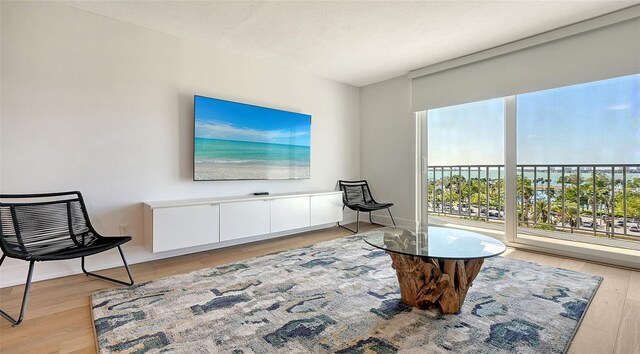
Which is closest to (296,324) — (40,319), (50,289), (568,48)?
(40,319)

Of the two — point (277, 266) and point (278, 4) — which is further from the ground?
point (278, 4)

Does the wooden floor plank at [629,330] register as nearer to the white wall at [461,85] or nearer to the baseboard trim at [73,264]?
the white wall at [461,85]

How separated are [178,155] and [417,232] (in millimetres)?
2574

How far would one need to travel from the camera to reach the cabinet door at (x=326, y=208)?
387cm

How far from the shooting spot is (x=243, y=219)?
10.4ft

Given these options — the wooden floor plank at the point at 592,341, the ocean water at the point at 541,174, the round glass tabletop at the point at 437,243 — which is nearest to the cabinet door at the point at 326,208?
the ocean water at the point at 541,174

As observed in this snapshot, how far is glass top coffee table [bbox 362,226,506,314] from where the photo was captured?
173 cm

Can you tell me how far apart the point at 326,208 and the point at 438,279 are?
236cm

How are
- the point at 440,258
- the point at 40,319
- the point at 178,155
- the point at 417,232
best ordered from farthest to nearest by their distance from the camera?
the point at 178,155
the point at 417,232
the point at 40,319
the point at 440,258

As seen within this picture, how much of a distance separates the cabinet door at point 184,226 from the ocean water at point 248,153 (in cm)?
63

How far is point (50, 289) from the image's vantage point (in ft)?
7.25

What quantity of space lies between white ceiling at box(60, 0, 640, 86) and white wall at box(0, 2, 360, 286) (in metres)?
0.22

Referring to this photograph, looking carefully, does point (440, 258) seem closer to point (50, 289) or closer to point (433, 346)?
point (433, 346)

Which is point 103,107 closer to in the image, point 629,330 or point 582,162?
point 629,330
